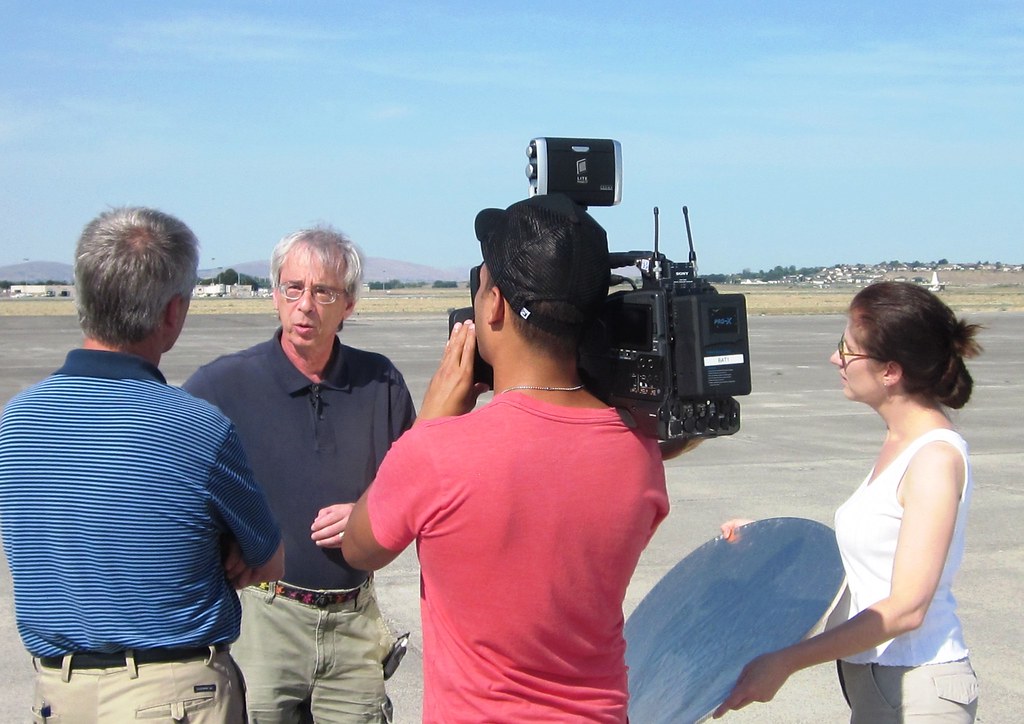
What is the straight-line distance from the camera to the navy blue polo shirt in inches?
129

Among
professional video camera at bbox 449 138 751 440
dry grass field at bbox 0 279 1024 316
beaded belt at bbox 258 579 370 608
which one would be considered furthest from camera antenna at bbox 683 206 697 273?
dry grass field at bbox 0 279 1024 316

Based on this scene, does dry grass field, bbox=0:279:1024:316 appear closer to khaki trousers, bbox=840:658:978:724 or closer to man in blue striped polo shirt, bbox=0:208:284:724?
khaki trousers, bbox=840:658:978:724

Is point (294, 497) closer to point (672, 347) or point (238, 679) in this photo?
point (238, 679)

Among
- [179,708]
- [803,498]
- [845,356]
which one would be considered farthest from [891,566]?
[803,498]

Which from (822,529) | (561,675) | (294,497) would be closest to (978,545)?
(822,529)

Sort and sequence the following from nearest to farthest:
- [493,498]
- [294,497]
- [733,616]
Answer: [493,498]
[733,616]
[294,497]

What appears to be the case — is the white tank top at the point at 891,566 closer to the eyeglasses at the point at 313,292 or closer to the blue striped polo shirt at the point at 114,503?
the blue striped polo shirt at the point at 114,503

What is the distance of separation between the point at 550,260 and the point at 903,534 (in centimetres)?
110

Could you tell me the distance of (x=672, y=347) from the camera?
2.06 meters

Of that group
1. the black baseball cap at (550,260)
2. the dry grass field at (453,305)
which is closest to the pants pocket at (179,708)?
the black baseball cap at (550,260)

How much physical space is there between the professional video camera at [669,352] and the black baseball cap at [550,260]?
88mm

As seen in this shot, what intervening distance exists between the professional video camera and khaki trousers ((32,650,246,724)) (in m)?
0.94

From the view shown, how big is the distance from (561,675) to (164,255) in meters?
1.24

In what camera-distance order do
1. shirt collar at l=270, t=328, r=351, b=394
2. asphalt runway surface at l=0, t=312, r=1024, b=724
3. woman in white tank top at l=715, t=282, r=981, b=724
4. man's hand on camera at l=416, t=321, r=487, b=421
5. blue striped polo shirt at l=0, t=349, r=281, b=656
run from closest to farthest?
man's hand on camera at l=416, t=321, r=487, b=421 < blue striped polo shirt at l=0, t=349, r=281, b=656 < woman in white tank top at l=715, t=282, r=981, b=724 < shirt collar at l=270, t=328, r=351, b=394 < asphalt runway surface at l=0, t=312, r=1024, b=724
